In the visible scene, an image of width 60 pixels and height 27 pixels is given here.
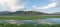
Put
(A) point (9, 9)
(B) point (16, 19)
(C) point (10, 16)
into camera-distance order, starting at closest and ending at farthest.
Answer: (A) point (9, 9)
(C) point (10, 16)
(B) point (16, 19)

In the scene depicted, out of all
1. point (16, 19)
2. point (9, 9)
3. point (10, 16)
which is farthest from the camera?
point (16, 19)

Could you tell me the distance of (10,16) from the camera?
3516 millimetres

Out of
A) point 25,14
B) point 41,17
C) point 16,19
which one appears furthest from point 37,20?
point 16,19

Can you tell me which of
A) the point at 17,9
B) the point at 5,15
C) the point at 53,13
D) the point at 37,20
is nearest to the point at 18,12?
the point at 17,9

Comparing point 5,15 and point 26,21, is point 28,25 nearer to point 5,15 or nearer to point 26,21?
point 26,21

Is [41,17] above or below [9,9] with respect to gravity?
below

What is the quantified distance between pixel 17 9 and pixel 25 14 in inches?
9.6

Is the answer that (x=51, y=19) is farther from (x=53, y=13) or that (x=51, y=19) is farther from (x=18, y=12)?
(x=18, y=12)

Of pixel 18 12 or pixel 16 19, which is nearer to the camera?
pixel 18 12

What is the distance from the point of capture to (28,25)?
11.6 ft

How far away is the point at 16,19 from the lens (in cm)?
375

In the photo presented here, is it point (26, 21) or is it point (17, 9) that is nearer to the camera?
point (17, 9)

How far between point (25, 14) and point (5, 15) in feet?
1.65

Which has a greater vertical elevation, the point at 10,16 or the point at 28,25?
the point at 10,16
